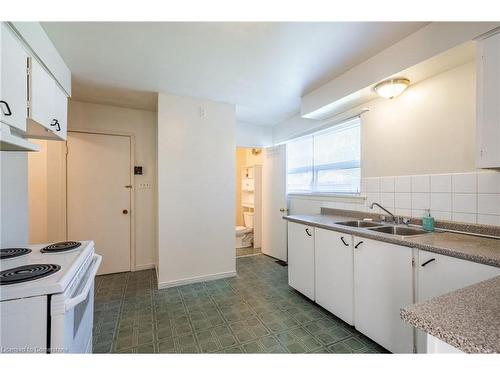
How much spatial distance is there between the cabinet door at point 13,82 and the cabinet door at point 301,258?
2.29 m

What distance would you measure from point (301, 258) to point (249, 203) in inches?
105

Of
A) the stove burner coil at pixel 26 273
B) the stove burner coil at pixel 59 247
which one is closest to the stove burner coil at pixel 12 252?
the stove burner coil at pixel 59 247

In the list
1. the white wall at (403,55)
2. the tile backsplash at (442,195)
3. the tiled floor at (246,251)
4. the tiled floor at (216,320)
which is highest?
the white wall at (403,55)

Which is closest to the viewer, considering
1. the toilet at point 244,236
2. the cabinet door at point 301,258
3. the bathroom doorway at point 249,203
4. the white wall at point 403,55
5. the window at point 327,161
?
the white wall at point 403,55

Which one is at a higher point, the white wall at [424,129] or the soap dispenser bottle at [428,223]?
the white wall at [424,129]

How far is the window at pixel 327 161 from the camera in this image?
2621mm

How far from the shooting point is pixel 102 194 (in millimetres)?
3100

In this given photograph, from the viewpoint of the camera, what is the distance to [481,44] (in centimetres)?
130

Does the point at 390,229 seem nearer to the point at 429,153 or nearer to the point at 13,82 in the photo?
the point at 429,153

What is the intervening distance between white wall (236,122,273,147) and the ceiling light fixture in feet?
7.50

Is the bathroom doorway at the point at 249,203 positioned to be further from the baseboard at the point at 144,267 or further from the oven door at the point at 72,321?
the oven door at the point at 72,321
